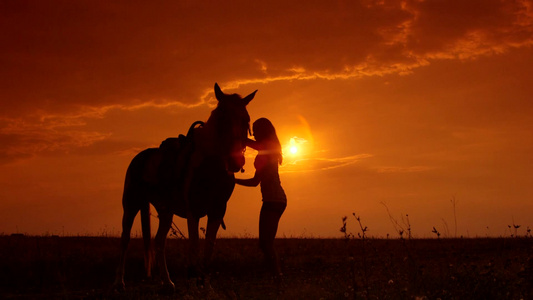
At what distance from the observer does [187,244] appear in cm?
981

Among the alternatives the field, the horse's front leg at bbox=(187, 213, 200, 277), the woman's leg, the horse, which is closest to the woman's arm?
the horse

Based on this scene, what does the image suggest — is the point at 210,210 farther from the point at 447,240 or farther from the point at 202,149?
the point at 447,240

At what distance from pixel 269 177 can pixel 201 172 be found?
4.32 feet

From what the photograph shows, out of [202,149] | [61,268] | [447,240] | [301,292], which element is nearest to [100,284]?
[61,268]

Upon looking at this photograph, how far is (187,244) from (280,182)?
7.12 feet

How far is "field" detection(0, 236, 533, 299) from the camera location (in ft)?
25.1

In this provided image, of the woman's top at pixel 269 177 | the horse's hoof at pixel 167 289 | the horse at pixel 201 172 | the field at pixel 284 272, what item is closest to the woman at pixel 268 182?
the woman's top at pixel 269 177

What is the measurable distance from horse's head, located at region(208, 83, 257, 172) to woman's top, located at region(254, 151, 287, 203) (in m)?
0.74

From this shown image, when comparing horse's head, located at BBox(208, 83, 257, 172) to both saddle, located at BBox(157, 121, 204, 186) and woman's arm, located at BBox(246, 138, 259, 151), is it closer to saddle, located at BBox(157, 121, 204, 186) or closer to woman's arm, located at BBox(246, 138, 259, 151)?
woman's arm, located at BBox(246, 138, 259, 151)

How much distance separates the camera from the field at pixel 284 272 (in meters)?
7.64

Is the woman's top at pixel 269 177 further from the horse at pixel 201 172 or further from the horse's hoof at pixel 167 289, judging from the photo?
the horse's hoof at pixel 167 289

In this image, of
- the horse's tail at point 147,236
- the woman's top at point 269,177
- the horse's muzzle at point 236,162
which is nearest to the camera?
the horse's muzzle at point 236,162

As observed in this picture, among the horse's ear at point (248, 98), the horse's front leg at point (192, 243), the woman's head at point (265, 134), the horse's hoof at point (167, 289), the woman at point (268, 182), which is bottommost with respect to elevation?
the horse's hoof at point (167, 289)

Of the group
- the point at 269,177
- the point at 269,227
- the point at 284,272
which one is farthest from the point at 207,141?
the point at 284,272
